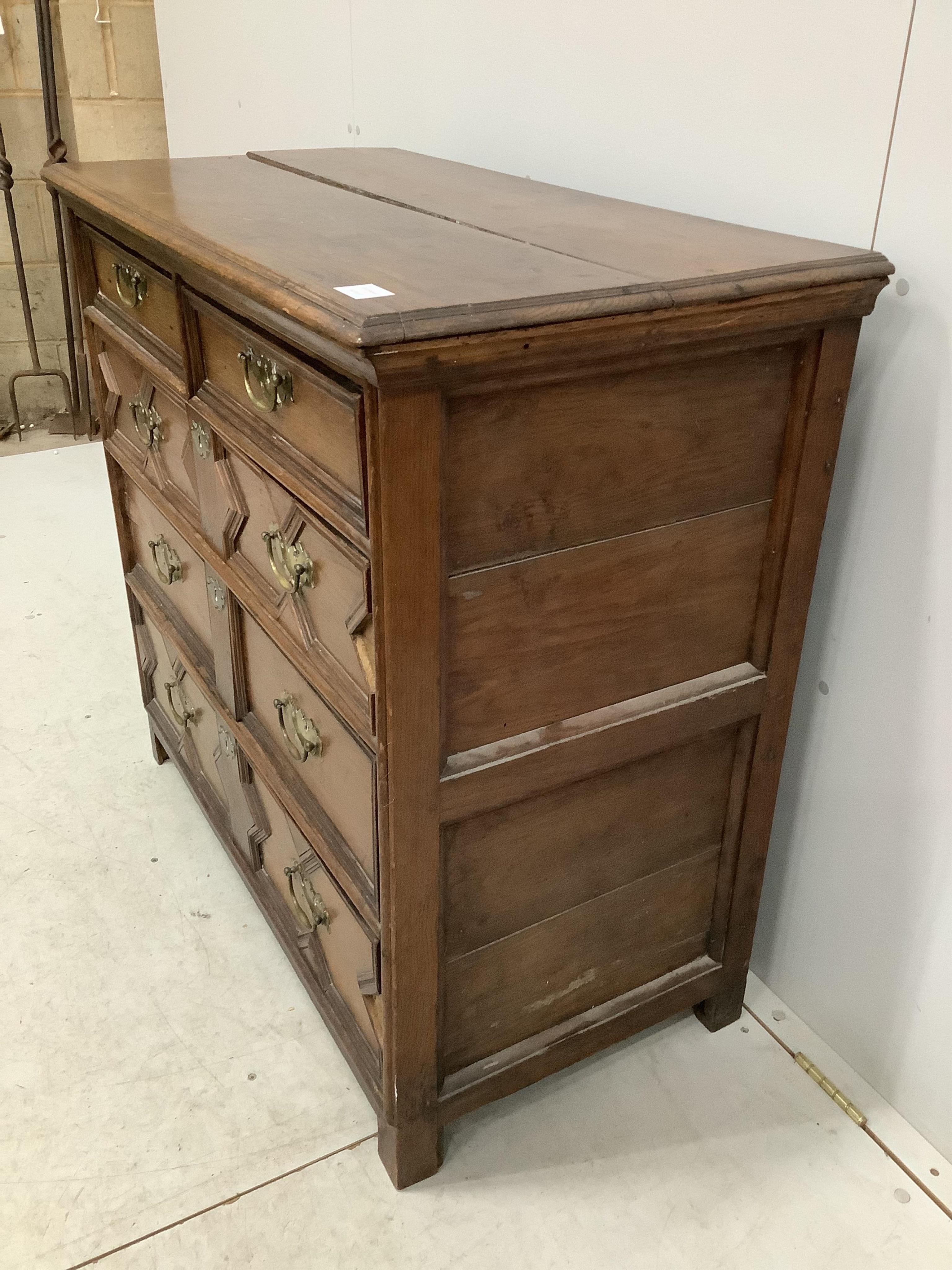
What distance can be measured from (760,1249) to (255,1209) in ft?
1.97

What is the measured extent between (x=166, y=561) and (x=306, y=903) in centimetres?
62

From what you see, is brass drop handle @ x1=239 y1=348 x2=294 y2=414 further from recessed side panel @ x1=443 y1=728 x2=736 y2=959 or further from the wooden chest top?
recessed side panel @ x1=443 y1=728 x2=736 y2=959

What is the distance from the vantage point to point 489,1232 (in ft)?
4.15

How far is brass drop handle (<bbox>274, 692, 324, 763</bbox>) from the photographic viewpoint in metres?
1.28

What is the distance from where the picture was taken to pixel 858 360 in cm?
120

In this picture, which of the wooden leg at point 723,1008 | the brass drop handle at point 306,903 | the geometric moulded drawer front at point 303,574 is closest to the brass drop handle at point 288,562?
the geometric moulded drawer front at point 303,574

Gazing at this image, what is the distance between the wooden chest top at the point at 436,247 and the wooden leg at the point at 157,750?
101 cm

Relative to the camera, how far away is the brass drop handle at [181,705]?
5.96 feet

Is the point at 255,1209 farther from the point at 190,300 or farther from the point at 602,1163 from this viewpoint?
the point at 190,300

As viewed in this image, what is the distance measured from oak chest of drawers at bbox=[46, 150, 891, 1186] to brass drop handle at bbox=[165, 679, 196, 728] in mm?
260

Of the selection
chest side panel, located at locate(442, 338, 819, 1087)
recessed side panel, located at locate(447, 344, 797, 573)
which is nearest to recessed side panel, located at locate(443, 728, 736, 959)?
chest side panel, located at locate(442, 338, 819, 1087)

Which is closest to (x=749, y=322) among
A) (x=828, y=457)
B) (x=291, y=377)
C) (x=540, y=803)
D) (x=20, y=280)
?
(x=828, y=457)

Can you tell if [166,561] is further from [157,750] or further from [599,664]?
[599,664]

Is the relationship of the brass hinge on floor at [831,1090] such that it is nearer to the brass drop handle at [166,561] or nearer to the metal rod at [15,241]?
the brass drop handle at [166,561]
